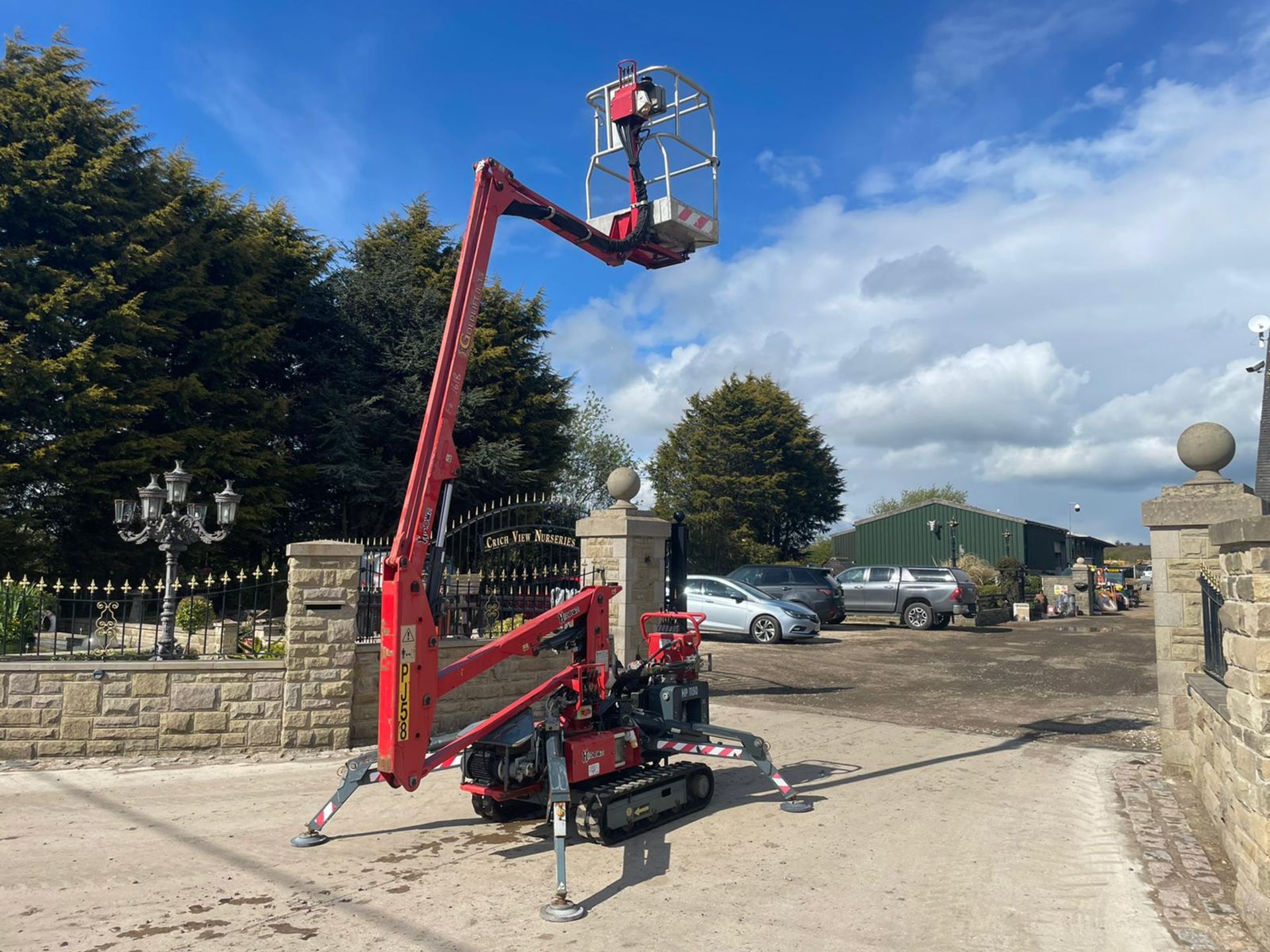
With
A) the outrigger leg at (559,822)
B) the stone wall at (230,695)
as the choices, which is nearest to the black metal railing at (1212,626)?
the outrigger leg at (559,822)

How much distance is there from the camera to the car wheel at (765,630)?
18.5 meters

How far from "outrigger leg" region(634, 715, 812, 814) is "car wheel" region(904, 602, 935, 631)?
642 inches

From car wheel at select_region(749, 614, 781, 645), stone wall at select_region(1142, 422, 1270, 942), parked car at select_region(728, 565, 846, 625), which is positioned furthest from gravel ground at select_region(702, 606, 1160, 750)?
stone wall at select_region(1142, 422, 1270, 942)

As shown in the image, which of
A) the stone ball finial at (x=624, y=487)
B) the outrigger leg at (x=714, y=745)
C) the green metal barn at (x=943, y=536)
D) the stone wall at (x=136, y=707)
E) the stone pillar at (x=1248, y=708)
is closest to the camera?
the stone pillar at (x=1248, y=708)

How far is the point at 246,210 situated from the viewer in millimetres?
21391

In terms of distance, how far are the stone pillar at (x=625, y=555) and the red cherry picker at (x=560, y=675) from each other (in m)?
2.94

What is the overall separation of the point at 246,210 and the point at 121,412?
6968 millimetres

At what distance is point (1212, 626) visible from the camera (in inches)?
271

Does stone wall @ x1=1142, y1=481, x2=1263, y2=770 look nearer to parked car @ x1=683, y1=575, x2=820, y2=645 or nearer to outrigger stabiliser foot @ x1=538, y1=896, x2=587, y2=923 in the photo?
outrigger stabiliser foot @ x1=538, y1=896, x2=587, y2=923

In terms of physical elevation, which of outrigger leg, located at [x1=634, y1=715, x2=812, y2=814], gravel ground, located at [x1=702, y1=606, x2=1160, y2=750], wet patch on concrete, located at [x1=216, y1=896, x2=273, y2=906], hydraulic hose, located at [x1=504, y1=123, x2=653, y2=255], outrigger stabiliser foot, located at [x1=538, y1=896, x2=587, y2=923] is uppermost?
hydraulic hose, located at [x1=504, y1=123, x2=653, y2=255]

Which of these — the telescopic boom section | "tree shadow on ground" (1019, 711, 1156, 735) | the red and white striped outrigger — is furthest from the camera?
"tree shadow on ground" (1019, 711, 1156, 735)

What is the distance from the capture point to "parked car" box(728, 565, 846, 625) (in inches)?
869

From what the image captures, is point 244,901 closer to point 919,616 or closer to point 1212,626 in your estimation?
point 1212,626

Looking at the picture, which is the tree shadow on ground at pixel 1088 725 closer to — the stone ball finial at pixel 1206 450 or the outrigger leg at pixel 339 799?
the stone ball finial at pixel 1206 450
